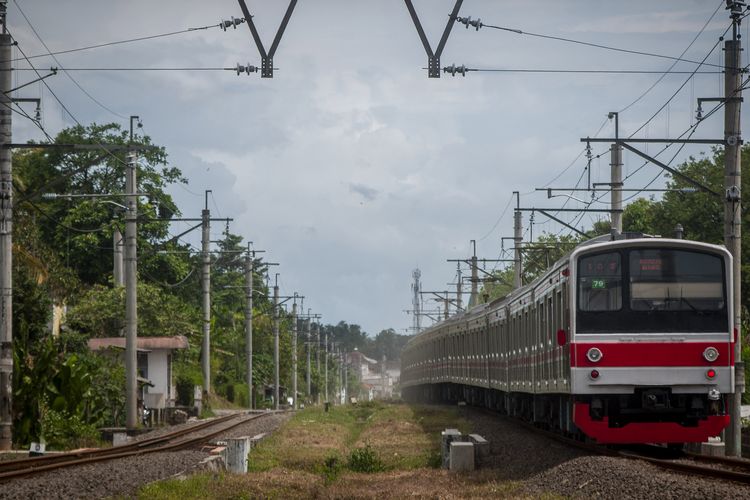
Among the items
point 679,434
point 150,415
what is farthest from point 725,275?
point 150,415

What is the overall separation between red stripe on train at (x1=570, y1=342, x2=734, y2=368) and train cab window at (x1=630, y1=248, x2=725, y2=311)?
1.91 feet

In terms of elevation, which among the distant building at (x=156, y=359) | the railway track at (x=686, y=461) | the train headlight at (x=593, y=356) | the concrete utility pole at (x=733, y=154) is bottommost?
the railway track at (x=686, y=461)

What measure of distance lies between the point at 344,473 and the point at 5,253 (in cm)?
895

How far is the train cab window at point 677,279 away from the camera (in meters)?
17.8

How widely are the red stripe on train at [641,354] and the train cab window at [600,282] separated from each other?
0.56 m

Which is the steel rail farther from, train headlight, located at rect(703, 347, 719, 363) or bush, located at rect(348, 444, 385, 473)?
train headlight, located at rect(703, 347, 719, 363)

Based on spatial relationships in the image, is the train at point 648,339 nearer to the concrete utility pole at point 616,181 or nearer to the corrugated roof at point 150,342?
the concrete utility pole at point 616,181

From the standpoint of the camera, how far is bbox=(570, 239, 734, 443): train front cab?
17.6m

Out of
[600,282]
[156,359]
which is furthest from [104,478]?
[156,359]

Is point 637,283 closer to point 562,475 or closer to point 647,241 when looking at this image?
point 647,241

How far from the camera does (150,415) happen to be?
3800cm

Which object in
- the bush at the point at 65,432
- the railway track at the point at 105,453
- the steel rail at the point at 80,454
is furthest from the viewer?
the bush at the point at 65,432

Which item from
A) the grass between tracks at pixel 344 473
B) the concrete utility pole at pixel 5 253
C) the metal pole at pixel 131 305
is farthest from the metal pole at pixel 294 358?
the concrete utility pole at pixel 5 253

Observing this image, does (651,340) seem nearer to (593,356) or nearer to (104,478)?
(593,356)
